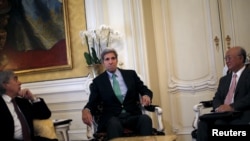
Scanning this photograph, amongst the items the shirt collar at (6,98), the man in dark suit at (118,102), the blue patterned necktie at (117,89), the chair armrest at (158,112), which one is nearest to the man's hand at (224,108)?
the chair armrest at (158,112)

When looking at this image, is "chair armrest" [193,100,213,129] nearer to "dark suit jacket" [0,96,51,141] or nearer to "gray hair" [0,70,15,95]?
"dark suit jacket" [0,96,51,141]

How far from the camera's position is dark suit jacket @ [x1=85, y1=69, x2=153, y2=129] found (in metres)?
3.58

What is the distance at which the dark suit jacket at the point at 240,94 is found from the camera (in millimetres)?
3102

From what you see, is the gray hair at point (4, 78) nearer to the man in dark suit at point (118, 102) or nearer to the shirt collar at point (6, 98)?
the shirt collar at point (6, 98)

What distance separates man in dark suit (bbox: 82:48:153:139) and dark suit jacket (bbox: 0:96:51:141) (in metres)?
0.42

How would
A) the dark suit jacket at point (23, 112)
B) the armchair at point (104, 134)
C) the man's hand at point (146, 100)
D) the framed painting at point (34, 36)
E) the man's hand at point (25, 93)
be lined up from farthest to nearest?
1. the framed painting at point (34, 36)
2. the man's hand at point (146, 100)
3. the armchair at point (104, 134)
4. the man's hand at point (25, 93)
5. the dark suit jacket at point (23, 112)

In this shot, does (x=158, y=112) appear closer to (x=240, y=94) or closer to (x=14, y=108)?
(x=240, y=94)

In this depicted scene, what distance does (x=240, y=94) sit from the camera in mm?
3260

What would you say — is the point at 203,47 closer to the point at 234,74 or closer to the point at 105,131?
the point at 234,74

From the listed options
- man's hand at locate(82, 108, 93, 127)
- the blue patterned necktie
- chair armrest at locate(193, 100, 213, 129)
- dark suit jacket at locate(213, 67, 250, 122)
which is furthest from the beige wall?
dark suit jacket at locate(213, 67, 250, 122)

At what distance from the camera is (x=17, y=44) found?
5289mm

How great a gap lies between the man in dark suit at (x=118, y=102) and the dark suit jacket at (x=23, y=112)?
1.37ft

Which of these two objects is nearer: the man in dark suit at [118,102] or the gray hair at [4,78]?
the gray hair at [4,78]

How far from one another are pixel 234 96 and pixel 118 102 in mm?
1189
